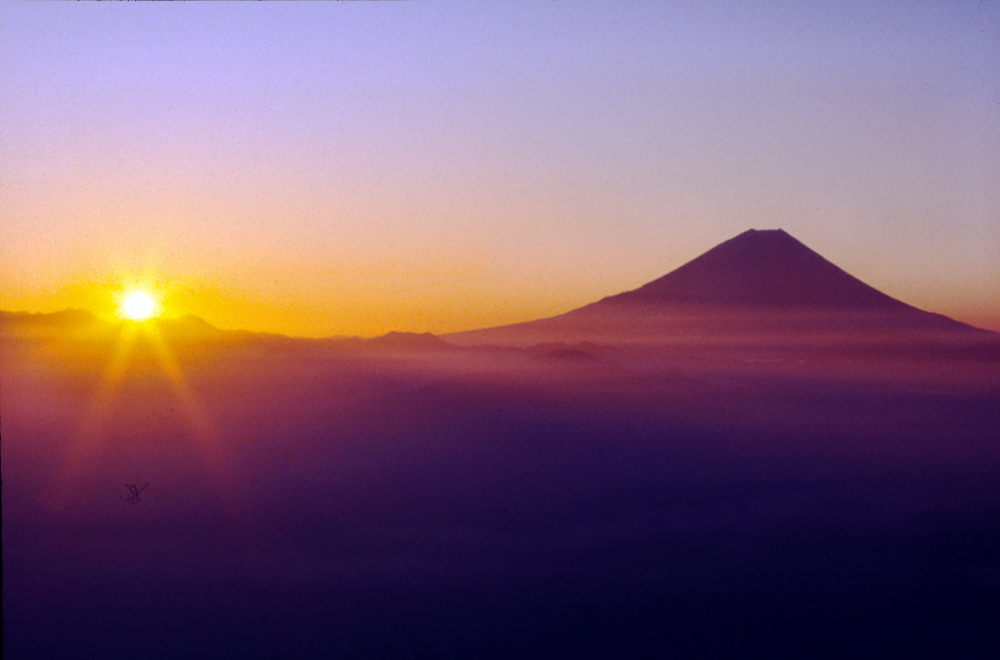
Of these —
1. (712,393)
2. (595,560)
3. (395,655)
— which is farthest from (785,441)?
(395,655)

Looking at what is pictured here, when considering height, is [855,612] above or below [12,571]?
below

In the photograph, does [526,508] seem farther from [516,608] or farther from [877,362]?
[877,362]

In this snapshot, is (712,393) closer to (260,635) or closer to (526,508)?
(526,508)

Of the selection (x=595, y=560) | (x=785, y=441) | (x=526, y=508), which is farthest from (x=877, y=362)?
(x=595, y=560)

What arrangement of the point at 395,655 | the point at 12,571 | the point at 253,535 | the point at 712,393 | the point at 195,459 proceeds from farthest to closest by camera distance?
the point at 712,393, the point at 195,459, the point at 253,535, the point at 12,571, the point at 395,655

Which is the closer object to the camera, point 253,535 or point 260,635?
point 260,635

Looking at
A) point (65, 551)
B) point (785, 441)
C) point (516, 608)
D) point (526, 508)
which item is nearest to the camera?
point (516, 608)
